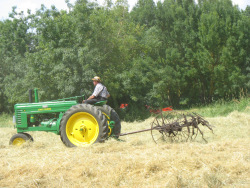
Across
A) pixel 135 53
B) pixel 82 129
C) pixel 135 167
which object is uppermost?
pixel 135 53

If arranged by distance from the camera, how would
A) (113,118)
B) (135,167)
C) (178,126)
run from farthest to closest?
(113,118), (178,126), (135,167)

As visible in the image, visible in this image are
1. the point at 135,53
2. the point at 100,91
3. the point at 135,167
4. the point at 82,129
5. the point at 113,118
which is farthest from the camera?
the point at 135,53

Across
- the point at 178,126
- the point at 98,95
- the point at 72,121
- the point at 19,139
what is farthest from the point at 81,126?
the point at 178,126

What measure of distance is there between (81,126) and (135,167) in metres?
2.32

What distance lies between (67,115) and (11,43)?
16911 millimetres

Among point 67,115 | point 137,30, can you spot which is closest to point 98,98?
point 67,115

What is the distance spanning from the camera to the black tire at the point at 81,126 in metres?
6.37

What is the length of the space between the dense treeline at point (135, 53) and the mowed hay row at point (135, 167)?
7716mm

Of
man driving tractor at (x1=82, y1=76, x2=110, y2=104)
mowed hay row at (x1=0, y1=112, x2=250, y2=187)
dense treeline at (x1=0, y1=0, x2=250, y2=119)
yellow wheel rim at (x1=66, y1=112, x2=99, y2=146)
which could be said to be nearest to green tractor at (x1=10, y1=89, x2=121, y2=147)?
yellow wheel rim at (x1=66, y1=112, x2=99, y2=146)

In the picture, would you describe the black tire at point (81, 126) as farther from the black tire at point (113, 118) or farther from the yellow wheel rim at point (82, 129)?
the black tire at point (113, 118)

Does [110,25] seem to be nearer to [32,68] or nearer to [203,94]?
[32,68]

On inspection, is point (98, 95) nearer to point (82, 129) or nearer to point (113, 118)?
point (113, 118)

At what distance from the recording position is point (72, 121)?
21.5 ft

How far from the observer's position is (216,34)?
17500 mm
